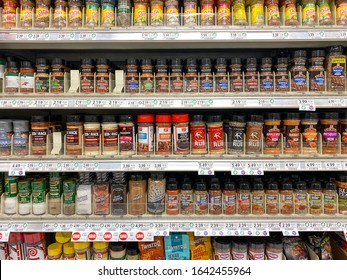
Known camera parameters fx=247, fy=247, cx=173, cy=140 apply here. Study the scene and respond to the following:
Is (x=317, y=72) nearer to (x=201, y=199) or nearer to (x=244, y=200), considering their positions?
(x=244, y=200)

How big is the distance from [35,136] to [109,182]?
51cm

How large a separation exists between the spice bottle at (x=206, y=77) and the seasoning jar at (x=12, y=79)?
1071mm

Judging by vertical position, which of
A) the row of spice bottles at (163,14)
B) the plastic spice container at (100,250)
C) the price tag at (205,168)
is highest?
the row of spice bottles at (163,14)

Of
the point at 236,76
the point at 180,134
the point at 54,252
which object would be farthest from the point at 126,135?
A: the point at 54,252

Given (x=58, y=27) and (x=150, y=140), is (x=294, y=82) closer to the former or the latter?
(x=150, y=140)

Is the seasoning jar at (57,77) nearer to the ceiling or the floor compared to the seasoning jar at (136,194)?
nearer to the ceiling

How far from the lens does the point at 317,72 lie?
141 centimetres

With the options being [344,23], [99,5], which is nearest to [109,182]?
[99,5]

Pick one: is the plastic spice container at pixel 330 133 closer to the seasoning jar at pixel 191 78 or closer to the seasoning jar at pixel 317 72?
the seasoning jar at pixel 317 72

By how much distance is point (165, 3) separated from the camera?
1458 mm

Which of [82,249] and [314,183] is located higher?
[314,183]

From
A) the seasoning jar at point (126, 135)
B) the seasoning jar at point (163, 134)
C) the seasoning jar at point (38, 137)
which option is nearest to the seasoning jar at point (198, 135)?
the seasoning jar at point (163, 134)

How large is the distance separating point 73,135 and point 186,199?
767 mm

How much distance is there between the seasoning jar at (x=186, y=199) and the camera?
58.6 inches
